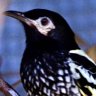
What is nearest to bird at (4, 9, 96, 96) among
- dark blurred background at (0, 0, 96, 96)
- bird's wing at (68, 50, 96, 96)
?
bird's wing at (68, 50, 96, 96)

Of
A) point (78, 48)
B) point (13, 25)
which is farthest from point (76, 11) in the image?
point (78, 48)

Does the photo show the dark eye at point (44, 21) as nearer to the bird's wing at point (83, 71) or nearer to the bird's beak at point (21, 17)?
the bird's beak at point (21, 17)

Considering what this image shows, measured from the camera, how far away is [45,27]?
84.1 inches

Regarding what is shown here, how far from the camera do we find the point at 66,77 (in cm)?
206

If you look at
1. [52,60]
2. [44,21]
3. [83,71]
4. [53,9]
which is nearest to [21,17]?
[44,21]

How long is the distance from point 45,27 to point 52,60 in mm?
121

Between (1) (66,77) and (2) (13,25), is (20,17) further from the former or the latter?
(2) (13,25)

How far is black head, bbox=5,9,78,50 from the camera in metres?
2.11

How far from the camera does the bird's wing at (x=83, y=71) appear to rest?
6.76ft

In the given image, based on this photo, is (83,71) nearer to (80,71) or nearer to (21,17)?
(80,71)

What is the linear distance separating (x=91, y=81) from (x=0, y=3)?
43 cm

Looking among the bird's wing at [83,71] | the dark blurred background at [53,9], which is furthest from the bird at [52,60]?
the dark blurred background at [53,9]

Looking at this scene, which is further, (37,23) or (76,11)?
(76,11)

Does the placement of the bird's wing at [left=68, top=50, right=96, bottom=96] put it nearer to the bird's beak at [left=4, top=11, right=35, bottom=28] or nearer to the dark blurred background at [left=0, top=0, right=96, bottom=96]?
the bird's beak at [left=4, top=11, right=35, bottom=28]
